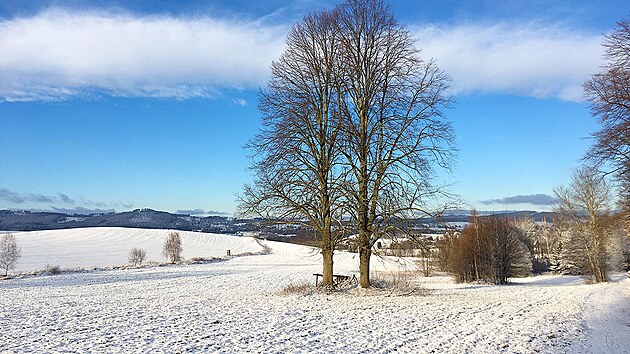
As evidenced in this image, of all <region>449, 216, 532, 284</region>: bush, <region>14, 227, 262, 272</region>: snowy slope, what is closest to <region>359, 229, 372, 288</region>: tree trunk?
<region>449, 216, 532, 284</region>: bush

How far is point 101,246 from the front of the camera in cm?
7738

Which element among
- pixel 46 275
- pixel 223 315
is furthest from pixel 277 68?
pixel 46 275

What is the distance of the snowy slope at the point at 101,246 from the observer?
185ft

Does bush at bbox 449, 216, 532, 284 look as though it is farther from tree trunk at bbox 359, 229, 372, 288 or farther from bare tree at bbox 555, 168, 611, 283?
tree trunk at bbox 359, 229, 372, 288

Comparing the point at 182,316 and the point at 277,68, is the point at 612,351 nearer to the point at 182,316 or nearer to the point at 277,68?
the point at 182,316

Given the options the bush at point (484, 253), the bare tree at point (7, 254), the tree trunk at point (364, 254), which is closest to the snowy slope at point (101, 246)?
the bare tree at point (7, 254)

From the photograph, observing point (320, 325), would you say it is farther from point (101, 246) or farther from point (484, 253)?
point (101, 246)

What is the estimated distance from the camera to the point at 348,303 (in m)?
15.5

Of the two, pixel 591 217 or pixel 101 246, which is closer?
pixel 591 217

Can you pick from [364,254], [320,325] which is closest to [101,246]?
[364,254]

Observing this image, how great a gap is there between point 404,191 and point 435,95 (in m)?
4.30

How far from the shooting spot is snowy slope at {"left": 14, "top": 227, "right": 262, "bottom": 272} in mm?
56250

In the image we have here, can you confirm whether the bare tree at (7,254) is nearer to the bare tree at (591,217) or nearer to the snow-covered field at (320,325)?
the snow-covered field at (320,325)

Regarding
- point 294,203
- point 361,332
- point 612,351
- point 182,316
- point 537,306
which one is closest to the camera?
Answer: point 612,351
